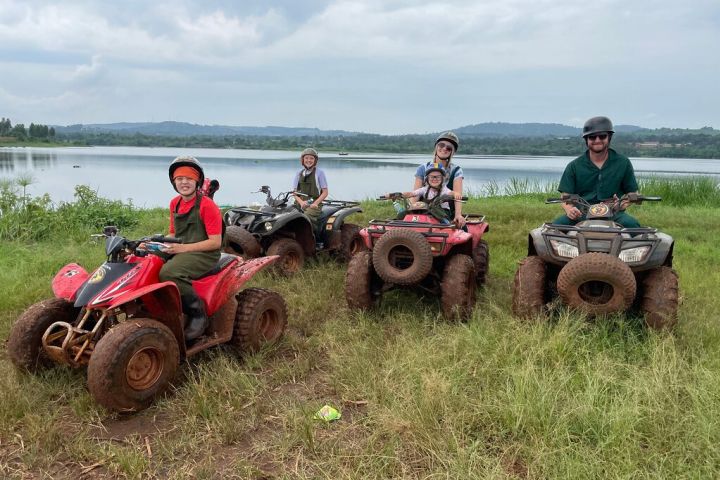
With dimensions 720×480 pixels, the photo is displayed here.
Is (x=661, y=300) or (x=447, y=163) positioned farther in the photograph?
(x=447, y=163)

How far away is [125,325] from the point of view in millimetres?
3264

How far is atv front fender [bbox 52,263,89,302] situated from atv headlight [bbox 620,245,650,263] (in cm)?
364

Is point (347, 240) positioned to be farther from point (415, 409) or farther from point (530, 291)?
point (415, 409)

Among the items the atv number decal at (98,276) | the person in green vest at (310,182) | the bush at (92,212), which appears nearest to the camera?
the atv number decal at (98,276)

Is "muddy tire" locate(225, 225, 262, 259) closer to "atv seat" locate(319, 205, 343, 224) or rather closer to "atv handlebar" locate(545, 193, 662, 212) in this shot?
"atv seat" locate(319, 205, 343, 224)

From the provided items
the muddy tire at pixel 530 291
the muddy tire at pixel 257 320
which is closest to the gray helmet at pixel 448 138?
the muddy tire at pixel 530 291

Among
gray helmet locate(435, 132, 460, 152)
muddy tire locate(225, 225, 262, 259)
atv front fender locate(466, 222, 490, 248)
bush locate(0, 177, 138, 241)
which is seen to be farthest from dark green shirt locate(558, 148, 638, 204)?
bush locate(0, 177, 138, 241)

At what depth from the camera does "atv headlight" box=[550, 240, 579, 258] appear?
410 cm

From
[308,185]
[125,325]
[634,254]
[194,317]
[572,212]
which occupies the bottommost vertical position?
[194,317]

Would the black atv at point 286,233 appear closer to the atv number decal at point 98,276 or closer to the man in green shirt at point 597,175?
the atv number decal at point 98,276

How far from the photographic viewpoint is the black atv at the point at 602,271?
147 inches

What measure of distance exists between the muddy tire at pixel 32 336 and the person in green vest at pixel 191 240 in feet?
2.42

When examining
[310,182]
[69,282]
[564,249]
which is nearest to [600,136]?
[564,249]

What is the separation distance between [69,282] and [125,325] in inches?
35.3
